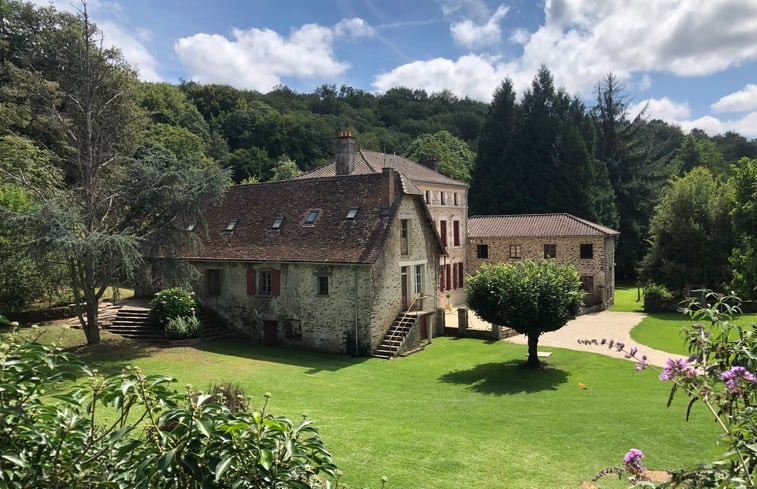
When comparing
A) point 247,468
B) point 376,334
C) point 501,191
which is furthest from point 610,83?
point 247,468

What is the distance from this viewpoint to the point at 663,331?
2694 cm

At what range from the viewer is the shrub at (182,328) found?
21734mm

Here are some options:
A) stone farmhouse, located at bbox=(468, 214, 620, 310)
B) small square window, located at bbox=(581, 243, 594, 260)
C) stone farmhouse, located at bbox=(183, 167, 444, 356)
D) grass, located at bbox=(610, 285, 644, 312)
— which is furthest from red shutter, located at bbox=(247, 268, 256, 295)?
grass, located at bbox=(610, 285, 644, 312)

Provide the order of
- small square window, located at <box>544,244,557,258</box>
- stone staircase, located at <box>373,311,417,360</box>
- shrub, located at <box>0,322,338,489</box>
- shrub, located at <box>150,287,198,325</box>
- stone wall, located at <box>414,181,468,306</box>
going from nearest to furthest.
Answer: shrub, located at <box>0,322,338,489</box>, stone staircase, located at <box>373,311,417,360</box>, shrub, located at <box>150,287,198,325</box>, stone wall, located at <box>414,181,468,306</box>, small square window, located at <box>544,244,557,258</box>

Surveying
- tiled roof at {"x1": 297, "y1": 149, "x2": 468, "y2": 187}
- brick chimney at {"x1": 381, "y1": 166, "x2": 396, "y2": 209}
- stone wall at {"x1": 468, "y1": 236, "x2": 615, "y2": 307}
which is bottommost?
stone wall at {"x1": 468, "y1": 236, "x2": 615, "y2": 307}

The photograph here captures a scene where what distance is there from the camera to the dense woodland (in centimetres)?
1900

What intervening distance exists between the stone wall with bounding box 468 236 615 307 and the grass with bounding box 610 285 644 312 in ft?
3.78

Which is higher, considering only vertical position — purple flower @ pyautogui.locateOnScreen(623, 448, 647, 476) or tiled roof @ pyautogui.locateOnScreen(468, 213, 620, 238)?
tiled roof @ pyautogui.locateOnScreen(468, 213, 620, 238)

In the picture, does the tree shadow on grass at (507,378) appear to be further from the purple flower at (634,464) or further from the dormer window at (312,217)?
the purple flower at (634,464)

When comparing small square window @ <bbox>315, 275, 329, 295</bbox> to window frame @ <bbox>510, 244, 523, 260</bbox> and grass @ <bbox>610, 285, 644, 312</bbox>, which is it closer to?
window frame @ <bbox>510, 244, 523, 260</bbox>

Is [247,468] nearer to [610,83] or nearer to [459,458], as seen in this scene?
[459,458]

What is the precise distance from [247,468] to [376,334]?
60.9 ft

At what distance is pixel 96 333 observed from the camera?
20.3 meters

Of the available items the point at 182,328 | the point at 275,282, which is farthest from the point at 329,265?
the point at 182,328
